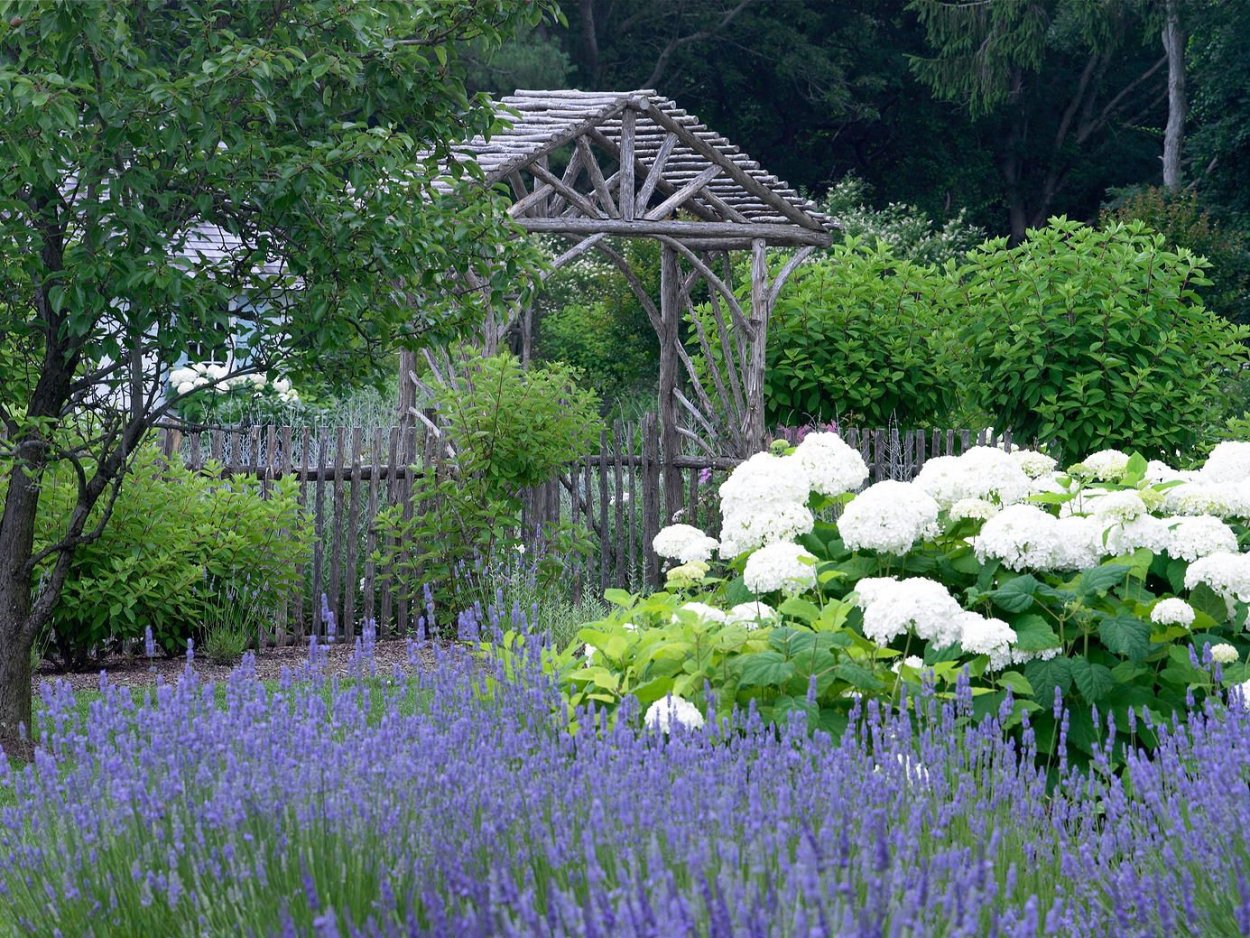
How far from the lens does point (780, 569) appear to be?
416 cm

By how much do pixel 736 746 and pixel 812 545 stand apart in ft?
5.53

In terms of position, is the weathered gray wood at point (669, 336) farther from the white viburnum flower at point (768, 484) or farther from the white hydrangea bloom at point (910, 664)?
the white hydrangea bloom at point (910, 664)

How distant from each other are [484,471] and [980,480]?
4.13m

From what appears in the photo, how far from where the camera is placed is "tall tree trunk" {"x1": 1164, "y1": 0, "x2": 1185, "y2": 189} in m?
23.9

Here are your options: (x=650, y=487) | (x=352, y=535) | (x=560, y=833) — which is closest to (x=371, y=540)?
(x=352, y=535)

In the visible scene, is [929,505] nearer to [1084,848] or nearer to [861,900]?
[1084,848]

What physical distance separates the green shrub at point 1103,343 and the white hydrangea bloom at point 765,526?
5.17 m

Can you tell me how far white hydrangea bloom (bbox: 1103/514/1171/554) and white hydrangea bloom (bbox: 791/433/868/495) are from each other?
0.84 metres

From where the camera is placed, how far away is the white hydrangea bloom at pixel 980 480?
4.73 m

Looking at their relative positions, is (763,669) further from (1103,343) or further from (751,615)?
(1103,343)

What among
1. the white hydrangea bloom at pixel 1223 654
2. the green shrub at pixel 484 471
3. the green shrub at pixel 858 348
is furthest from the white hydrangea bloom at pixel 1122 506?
the green shrub at pixel 858 348

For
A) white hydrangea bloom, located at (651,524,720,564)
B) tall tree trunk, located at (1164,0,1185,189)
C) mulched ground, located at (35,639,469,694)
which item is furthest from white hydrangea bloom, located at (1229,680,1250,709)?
tall tree trunk, located at (1164,0,1185,189)

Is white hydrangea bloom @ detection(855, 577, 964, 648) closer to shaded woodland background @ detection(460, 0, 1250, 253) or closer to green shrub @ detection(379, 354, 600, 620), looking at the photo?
green shrub @ detection(379, 354, 600, 620)

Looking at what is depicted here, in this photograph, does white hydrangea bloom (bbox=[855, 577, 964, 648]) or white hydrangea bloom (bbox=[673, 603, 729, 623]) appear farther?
white hydrangea bloom (bbox=[673, 603, 729, 623])
